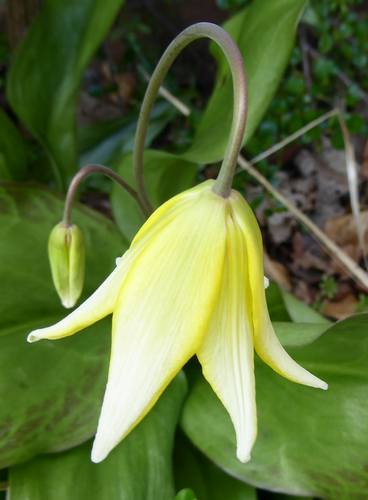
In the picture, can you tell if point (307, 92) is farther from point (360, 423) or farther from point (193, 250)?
point (193, 250)

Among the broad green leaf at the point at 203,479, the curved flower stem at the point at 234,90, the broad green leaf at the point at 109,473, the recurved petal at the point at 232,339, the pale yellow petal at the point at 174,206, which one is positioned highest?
the curved flower stem at the point at 234,90

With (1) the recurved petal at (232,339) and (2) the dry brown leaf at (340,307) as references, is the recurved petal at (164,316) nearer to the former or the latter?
(1) the recurved petal at (232,339)

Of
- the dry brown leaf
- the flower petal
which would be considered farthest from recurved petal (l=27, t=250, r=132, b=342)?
the dry brown leaf

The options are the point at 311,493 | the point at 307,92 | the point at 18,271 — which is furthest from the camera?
the point at 307,92

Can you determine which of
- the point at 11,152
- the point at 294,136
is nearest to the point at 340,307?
the point at 294,136

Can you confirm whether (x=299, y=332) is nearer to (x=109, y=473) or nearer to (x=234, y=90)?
(x=109, y=473)

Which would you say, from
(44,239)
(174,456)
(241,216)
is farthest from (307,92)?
(241,216)

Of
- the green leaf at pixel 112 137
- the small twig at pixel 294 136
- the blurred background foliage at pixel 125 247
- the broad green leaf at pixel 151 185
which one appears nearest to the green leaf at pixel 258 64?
the blurred background foliage at pixel 125 247
